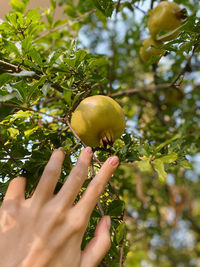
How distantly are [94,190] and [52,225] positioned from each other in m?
0.10

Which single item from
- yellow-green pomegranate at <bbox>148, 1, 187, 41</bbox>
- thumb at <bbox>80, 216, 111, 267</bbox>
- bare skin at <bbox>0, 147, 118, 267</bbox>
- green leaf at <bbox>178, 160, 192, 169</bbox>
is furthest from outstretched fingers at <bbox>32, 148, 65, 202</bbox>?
yellow-green pomegranate at <bbox>148, 1, 187, 41</bbox>

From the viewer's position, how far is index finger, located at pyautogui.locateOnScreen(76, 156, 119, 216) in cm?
47

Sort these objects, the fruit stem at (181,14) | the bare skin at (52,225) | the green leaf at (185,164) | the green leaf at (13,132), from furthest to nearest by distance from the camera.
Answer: the fruit stem at (181,14), the green leaf at (13,132), the green leaf at (185,164), the bare skin at (52,225)

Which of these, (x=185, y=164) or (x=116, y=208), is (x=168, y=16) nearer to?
(x=185, y=164)

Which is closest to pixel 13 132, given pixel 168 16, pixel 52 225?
pixel 52 225

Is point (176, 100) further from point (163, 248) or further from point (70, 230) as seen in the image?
point (163, 248)

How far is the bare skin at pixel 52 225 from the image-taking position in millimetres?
411

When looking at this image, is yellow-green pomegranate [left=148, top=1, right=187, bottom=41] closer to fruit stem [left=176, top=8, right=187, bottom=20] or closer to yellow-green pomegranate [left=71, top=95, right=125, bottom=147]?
fruit stem [left=176, top=8, right=187, bottom=20]

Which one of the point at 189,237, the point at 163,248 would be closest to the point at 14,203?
the point at 163,248

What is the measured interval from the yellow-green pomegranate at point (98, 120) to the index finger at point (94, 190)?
12 cm

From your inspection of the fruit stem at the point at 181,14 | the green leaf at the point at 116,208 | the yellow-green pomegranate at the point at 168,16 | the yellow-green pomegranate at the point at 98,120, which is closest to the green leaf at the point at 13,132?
the yellow-green pomegranate at the point at 98,120

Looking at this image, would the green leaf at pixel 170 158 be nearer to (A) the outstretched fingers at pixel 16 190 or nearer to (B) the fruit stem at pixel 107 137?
(B) the fruit stem at pixel 107 137

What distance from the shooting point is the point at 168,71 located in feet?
6.18

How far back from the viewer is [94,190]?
1.56 feet
